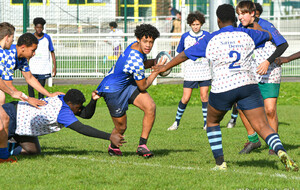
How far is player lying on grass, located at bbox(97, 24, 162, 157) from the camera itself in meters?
7.61

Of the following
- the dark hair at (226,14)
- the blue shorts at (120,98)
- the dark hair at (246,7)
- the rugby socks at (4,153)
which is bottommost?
the rugby socks at (4,153)

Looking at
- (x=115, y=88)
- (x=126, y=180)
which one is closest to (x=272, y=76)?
(x=115, y=88)

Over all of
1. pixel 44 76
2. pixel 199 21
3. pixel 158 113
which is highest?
pixel 199 21

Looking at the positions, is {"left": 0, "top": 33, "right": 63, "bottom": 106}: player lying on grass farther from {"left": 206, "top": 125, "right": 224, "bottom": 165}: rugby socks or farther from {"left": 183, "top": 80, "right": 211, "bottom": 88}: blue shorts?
{"left": 183, "top": 80, "right": 211, "bottom": 88}: blue shorts

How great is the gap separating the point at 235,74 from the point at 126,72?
1.90m

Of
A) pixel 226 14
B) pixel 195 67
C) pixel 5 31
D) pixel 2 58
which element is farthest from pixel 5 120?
pixel 195 67

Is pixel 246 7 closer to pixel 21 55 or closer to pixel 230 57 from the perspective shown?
pixel 230 57

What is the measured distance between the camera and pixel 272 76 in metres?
8.01

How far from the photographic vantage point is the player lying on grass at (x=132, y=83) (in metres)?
7.61

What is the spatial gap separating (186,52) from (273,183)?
1.89 m

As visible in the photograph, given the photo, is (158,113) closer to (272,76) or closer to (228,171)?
(272,76)

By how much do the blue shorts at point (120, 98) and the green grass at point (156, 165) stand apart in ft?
2.17

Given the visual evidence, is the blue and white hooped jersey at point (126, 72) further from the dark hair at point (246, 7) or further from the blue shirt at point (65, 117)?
the dark hair at point (246, 7)

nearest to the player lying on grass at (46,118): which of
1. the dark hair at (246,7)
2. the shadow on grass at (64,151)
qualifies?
the shadow on grass at (64,151)
